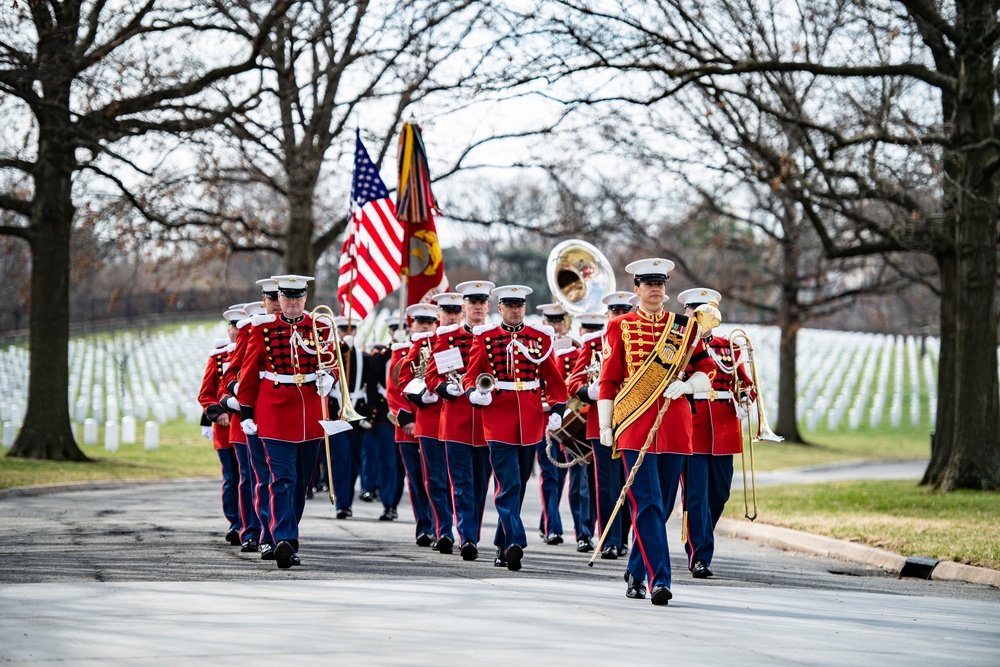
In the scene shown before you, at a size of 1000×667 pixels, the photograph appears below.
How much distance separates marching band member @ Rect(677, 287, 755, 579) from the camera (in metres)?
9.73

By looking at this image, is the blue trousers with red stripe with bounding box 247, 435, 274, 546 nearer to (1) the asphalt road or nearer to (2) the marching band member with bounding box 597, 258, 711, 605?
(1) the asphalt road

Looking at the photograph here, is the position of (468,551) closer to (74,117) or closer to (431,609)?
(431,609)

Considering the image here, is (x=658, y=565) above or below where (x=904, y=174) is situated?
below

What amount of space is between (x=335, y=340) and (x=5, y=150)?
13.3 meters

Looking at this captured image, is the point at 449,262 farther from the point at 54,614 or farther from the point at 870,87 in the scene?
the point at 54,614

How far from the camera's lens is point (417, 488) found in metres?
12.1

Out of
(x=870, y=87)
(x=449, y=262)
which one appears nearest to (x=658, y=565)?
(x=870, y=87)

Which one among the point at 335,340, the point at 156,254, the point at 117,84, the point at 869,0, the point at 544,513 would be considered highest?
the point at 869,0

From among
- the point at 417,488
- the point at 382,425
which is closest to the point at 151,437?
the point at 382,425

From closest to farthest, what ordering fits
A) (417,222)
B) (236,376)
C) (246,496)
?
(236,376) → (246,496) → (417,222)

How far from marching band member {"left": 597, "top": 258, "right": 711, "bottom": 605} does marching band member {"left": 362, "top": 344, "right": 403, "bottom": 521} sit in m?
6.50

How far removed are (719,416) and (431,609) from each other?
12.0ft

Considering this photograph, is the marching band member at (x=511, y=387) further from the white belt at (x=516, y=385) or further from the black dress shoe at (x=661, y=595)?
the black dress shoe at (x=661, y=595)

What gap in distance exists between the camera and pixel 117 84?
707 inches
